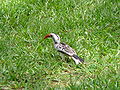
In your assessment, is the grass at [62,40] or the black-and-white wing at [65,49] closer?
the grass at [62,40]

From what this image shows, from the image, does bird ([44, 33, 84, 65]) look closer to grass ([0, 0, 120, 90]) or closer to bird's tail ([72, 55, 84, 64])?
bird's tail ([72, 55, 84, 64])

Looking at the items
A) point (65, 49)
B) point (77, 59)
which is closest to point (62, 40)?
point (65, 49)

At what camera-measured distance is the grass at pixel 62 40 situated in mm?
6332

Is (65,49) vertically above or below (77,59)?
above

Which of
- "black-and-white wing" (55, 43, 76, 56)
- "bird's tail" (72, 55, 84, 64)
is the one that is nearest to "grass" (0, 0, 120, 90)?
"bird's tail" (72, 55, 84, 64)

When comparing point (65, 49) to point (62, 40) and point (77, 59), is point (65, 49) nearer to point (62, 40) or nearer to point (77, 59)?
point (77, 59)

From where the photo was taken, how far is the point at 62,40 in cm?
798

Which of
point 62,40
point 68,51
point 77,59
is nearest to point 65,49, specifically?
point 68,51

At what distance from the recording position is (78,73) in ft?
22.1

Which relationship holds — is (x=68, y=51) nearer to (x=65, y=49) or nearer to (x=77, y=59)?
(x=65, y=49)

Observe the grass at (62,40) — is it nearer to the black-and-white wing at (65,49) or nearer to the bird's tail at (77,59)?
the bird's tail at (77,59)

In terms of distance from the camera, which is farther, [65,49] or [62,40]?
[62,40]

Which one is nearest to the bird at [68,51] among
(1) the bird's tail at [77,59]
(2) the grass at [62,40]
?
(1) the bird's tail at [77,59]

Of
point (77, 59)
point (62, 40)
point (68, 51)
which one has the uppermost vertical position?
point (62, 40)
